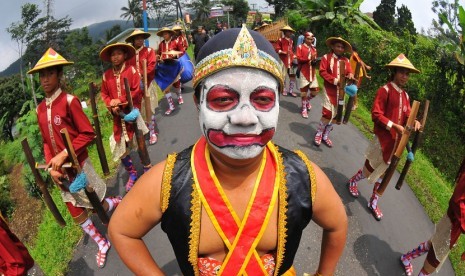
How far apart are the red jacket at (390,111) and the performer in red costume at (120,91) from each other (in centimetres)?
328

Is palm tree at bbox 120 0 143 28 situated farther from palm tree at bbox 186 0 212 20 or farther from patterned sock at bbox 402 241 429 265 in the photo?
patterned sock at bbox 402 241 429 265

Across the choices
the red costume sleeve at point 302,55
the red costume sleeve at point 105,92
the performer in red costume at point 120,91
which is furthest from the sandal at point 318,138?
the red costume sleeve at point 105,92

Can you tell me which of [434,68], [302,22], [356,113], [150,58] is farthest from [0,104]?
[434,68]

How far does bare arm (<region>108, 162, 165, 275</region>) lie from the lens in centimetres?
178

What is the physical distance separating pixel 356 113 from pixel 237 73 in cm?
726

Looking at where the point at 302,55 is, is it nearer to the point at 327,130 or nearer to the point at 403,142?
the point at 327,130

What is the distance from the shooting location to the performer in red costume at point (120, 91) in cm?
468

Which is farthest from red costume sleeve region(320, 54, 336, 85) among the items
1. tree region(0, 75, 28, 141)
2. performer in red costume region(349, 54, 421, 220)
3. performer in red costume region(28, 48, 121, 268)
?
tree region(0, 75, 28, 141)

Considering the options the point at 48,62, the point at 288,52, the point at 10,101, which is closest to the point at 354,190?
the point at 48,62

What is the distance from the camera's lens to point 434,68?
7.72 meters

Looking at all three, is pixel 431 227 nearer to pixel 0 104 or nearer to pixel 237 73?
pixel 237 73

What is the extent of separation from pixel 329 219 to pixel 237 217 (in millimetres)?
576

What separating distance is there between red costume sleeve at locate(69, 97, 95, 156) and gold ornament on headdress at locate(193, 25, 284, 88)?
7.97ft

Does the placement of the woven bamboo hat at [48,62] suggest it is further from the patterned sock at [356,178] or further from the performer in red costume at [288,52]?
the performer in red costume at [288,52]
